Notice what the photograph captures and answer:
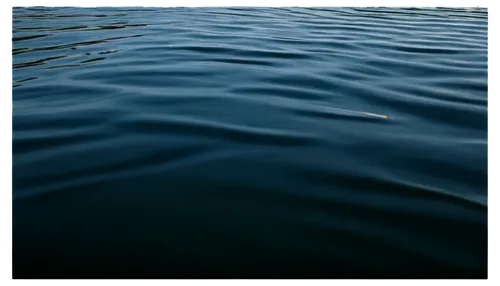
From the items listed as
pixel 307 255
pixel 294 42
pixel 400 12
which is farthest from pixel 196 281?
pixel 400 12

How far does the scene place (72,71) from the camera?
10.8 ft

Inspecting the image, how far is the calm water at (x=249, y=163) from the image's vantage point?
1250 mm

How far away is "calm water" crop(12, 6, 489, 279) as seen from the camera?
125cm

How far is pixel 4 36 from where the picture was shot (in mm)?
775

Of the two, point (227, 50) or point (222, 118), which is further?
point (227, 50)

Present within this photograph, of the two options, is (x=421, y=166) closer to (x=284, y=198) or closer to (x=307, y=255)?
(x=284, y=198)

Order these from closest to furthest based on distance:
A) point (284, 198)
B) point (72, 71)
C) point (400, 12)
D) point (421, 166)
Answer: point (284, 198)
point (421, 166)
point (72, 71)
point (400, 12)

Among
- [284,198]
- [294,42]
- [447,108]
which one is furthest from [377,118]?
Result: [294,42]

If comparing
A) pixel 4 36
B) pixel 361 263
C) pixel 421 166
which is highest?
pixel 4 36

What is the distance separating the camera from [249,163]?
1.82 meters

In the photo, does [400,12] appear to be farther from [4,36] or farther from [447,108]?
[4,36]

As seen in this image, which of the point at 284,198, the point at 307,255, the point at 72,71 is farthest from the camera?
the point at 72,71

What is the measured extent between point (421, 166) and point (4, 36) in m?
1.48

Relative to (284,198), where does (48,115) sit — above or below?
above
